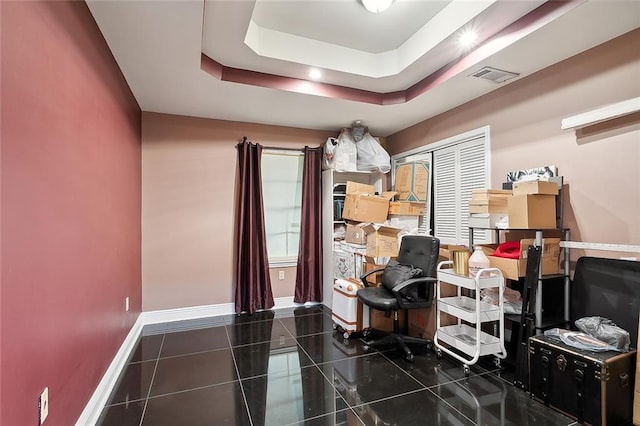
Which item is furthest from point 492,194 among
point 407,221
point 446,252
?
point 407,221

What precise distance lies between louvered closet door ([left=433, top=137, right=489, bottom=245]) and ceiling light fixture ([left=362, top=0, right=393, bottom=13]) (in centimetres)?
167

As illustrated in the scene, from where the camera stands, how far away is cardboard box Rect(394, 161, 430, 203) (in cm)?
397

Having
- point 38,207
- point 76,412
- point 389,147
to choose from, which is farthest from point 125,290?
point 389,147

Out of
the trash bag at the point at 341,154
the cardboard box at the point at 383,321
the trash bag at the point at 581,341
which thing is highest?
the trash bag at the point at 341,154

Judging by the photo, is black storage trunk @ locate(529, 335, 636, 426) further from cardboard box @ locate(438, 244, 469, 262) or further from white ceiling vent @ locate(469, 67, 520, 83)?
white ceiling vent @ locate(469, 67, 520, 83)

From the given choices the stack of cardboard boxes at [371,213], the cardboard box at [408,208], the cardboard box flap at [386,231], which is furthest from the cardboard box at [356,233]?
the cardboard box at [408,208]

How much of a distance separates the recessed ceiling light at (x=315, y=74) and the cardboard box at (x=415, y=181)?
173 cm

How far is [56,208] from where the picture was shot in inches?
59.7

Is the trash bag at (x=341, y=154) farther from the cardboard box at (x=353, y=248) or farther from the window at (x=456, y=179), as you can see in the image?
the cardboard box at (x=353, y=248)

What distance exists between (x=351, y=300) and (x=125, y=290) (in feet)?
6.86

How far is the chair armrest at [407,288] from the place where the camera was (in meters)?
2.68

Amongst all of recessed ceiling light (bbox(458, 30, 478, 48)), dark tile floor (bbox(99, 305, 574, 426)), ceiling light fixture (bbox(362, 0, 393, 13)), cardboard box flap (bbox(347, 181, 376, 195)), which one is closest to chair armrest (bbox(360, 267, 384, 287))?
dark tile floor (bbox(99, 305, 574, 426))

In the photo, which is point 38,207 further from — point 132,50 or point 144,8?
point 132,50

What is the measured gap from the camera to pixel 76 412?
1.74 metres
